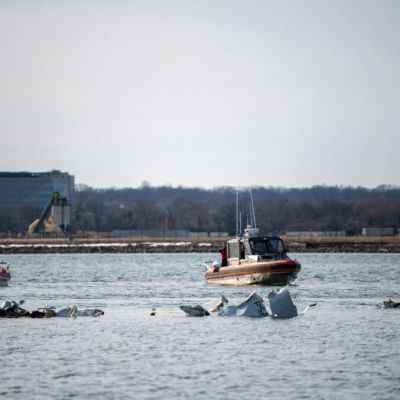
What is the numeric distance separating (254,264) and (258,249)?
90.5 inches

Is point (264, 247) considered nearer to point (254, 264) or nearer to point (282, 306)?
point (254, 264)

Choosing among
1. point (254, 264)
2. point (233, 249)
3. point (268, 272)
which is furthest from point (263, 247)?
point (268, 272)

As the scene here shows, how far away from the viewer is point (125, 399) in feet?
89.9

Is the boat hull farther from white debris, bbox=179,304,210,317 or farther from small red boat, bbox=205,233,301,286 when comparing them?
white debris, bbox=179,304,210,317

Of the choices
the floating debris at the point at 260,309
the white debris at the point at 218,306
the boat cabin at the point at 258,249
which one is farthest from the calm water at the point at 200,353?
the boat cabin at the point at 258,249

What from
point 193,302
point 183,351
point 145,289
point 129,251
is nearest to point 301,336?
point 183,351

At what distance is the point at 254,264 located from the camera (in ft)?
213

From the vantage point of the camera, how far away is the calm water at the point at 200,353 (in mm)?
28641

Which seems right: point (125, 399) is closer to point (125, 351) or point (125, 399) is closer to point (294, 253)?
point (125, 351)

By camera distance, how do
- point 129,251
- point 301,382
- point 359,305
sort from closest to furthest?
point 301,382 < point 359,305 < point 129,251

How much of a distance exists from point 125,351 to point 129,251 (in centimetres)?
12989

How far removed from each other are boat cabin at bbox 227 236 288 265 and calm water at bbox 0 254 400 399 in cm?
930

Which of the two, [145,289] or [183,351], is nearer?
[183,351]

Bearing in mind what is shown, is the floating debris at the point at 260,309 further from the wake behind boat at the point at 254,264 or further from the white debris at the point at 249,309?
the wake behind boat at the point at 254,264
